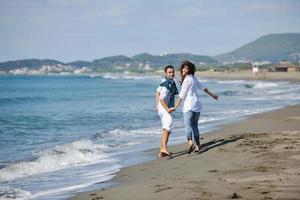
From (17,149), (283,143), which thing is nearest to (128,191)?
(283,143)

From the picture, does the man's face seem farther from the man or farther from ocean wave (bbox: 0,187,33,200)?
ocean wave (bbox: 0,187,33,200)

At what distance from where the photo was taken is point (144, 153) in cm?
1030

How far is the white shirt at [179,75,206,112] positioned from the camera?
8.66 m

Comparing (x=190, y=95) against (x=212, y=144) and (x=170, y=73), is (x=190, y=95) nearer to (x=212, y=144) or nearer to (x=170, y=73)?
(x=170, y=73)

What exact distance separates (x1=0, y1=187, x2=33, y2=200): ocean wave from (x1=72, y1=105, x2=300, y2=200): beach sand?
87 centimetres

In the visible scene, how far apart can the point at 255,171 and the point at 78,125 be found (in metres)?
12.7

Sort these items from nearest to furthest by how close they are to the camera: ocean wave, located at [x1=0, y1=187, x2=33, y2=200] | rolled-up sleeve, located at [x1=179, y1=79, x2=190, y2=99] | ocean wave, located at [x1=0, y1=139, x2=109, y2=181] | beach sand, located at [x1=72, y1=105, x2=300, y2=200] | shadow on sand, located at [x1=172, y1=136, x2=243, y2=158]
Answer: beach sand, located at [x1=72, y1=105, x2=300, y2=200] → ocean wave, located at [x1=0, y1=187, x2=33, y2=200] → rolled-up sleeve, located at [x1=179, y1=79, x2=190, y2=99] → ocean wave, located at [x1=0, y1=139, x2=109, y2=181] → shadow on sand, located at [x1=172, y1=136, x2=243, y2=158]

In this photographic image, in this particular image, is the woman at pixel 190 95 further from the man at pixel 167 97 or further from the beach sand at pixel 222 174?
the beach sand at pixel 222 174

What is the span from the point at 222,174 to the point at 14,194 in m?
3.02

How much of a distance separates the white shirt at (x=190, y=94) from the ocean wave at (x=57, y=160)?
2.40 metres

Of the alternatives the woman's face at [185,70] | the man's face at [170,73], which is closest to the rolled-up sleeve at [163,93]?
the man's face at [170,73]

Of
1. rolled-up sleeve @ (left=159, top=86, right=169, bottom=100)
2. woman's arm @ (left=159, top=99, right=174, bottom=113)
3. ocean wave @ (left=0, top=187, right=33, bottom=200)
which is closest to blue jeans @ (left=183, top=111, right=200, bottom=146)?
woman's arm @ (left=159, top=99, right=174, bottom=113)

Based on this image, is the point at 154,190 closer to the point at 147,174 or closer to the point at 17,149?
the point at 147,174

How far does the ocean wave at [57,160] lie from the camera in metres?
8.88
